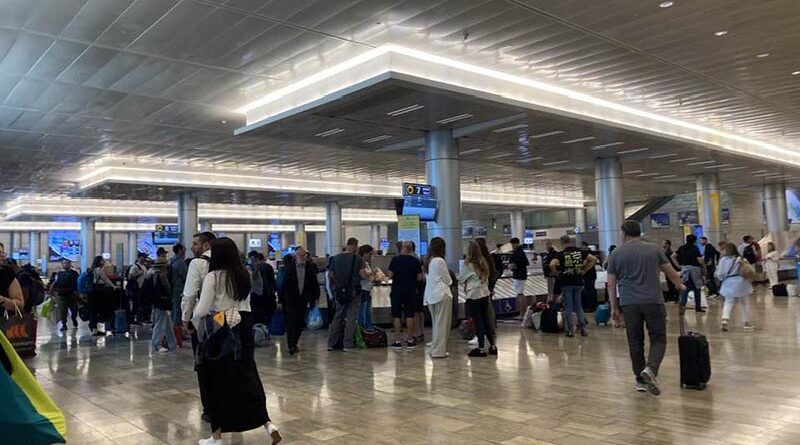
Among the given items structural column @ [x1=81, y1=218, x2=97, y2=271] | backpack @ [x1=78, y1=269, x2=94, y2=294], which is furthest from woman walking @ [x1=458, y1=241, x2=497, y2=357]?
structural column @ [x1=81, y1=218, x2=97, y2=271]

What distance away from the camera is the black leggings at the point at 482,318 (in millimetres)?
8641

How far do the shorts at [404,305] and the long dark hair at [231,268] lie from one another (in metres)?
5.17

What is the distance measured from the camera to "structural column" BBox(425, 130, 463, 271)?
1434cm

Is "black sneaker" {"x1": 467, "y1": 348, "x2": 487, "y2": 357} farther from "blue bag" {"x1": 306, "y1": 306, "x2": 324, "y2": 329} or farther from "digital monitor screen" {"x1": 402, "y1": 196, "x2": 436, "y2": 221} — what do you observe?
"digital monitor screen" {"x1": 402, "y1": 196, "x2": 436, "y2": 221}

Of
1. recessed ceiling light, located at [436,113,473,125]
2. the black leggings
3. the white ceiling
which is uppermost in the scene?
the white ceiling

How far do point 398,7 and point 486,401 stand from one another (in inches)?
222

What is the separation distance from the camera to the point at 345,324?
9.86 m

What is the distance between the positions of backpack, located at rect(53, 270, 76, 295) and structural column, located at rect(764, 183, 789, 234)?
32343 millimetres

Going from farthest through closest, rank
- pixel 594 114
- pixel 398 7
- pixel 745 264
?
pixel 594 114 → pixel 745 264 → pixel 398 7

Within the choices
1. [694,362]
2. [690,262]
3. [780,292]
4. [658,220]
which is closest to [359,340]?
[694,362]

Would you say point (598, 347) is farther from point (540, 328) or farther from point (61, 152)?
point (61, 152)

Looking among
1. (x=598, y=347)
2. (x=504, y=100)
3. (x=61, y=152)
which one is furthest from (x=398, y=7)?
(x=61, y=152)

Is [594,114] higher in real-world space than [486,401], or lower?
higher

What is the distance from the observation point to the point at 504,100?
39.3 feet
